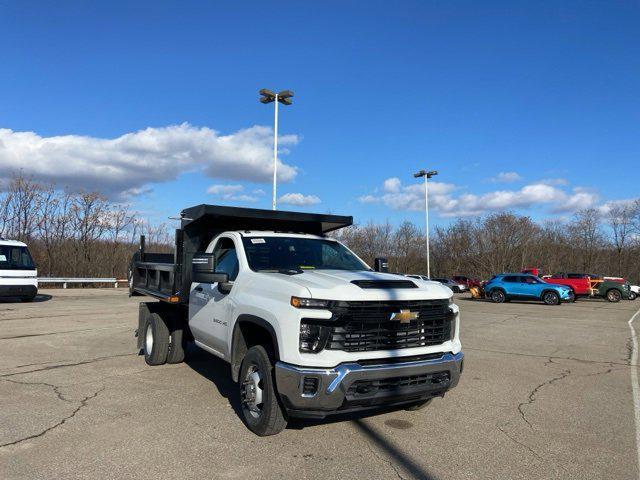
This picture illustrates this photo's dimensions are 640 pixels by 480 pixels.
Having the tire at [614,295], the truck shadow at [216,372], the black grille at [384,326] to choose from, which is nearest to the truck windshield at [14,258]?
the truck shadow at [216,372]

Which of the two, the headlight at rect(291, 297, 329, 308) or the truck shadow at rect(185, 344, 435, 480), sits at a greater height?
the headlight at rect(291, 297, 329, 308)

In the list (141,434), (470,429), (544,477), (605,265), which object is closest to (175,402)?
(141,434)

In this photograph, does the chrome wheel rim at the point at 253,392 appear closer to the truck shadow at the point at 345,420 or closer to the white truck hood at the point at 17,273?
the truck shadow at the point at 345,420

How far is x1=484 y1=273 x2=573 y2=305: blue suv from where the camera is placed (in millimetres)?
25631

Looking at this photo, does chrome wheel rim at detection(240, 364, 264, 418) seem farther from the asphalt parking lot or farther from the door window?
the door window

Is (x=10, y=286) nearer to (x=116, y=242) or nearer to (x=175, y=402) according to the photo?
(x=175, y=402)

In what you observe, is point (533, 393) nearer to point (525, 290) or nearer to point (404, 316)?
point (404, 316)

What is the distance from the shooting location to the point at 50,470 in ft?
12.2

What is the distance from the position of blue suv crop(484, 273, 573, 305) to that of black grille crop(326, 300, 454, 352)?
23969 mm

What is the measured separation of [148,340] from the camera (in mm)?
7633

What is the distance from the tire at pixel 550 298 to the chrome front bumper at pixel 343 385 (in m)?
24.4

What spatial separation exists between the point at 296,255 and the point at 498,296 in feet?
81.6

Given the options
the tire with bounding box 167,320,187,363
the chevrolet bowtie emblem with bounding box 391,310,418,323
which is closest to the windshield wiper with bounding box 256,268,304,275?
the chevrolet bowtie emblem with bounding box 391,310,418,323

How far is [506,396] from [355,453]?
2920mm
